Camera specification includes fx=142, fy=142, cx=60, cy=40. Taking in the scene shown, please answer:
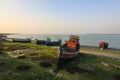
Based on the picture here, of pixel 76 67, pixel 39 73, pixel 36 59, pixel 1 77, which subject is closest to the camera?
pixel 1 77

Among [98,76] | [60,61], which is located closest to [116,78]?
[98,76]

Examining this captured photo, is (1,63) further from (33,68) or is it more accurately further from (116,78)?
(116,78)

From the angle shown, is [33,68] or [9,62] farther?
[9,62]

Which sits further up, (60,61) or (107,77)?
(60,61)

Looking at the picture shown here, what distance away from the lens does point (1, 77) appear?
18.8m

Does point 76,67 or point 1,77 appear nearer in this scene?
point 1,77

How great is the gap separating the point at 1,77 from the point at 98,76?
13928 millimetres

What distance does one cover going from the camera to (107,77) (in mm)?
21547

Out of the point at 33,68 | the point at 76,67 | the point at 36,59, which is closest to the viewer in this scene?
the point at 33,68

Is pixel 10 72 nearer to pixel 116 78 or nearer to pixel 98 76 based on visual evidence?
pixel 98 76

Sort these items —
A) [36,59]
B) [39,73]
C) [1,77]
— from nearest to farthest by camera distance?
[1,77], [39,73], [36,59]

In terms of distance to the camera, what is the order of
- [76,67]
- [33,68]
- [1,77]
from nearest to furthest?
[1,77] → [33,68] → [76,67]

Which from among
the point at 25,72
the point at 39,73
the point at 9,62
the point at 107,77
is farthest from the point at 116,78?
the point at 9,62

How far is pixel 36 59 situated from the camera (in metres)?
28.0
